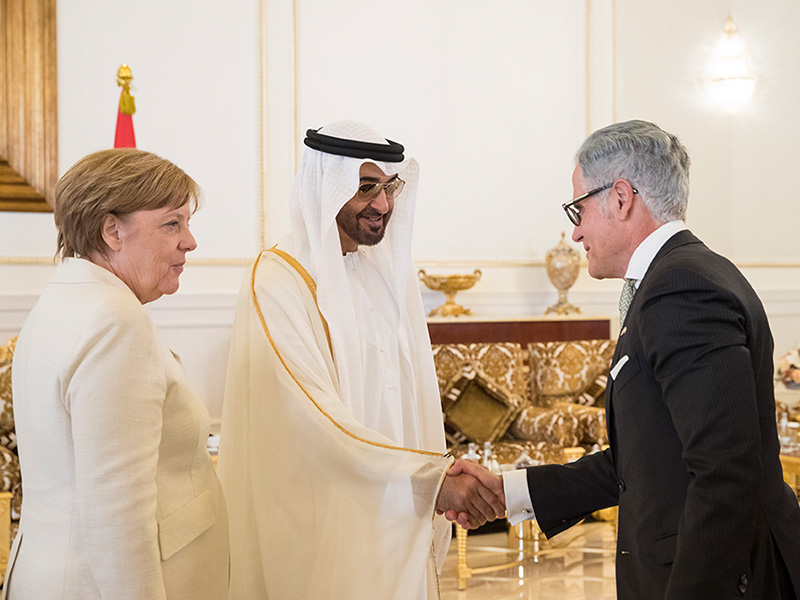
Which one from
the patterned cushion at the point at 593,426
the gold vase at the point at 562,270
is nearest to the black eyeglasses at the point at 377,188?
the patterned cushion at the point at 593,426

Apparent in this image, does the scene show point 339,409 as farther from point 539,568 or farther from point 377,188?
point 539,568

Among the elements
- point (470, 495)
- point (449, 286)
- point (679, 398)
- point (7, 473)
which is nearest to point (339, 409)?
point (470, 495)

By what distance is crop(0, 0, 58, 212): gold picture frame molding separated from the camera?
5535mm

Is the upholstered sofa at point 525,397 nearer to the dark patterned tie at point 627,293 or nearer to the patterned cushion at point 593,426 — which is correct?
the patterned cushion at point 593,426

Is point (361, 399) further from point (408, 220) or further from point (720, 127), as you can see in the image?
point (720, 127)

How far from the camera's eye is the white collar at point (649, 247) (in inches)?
71.7

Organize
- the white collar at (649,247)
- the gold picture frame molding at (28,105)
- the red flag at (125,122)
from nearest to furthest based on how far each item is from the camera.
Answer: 1. the white collar at (649,247)
2. the red flag at (125,122)
3. the gold picture frame molding at (28,105)

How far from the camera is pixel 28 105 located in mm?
5598

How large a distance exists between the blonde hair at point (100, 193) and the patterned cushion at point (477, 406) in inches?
161

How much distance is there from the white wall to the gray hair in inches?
176

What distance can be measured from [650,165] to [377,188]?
109cm

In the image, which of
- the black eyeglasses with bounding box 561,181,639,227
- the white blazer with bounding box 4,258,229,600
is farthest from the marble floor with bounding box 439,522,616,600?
the white blazer with bounding box 4,258,229,600

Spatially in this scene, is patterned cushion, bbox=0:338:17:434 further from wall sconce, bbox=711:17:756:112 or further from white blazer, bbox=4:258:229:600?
wall sconce, bbox=711:17:756:112

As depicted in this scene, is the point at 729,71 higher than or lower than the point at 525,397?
higher
